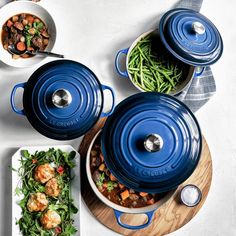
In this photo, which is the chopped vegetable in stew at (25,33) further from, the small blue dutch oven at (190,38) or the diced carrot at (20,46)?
the small blue dutch oven at (190,38)

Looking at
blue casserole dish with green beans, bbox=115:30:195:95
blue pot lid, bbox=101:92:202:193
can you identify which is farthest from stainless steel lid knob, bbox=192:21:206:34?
blue pot lid, bbox=101:92:202:193

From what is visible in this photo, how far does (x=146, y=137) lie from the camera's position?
1354 mm

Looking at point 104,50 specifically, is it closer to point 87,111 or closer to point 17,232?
point 87,111

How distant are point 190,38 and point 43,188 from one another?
2.20 ft

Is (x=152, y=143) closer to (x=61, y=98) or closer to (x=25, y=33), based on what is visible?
(x=61, y=98)

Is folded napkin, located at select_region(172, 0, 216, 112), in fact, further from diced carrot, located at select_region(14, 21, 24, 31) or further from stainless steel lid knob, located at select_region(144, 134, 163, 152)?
diced carrot, located at select_region(14, 21, 24, 31)

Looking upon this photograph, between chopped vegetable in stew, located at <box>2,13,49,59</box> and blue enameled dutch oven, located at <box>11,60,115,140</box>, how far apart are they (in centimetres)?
20

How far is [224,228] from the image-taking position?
1.68 metres

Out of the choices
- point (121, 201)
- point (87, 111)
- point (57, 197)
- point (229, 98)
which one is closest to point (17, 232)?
point (57, 197)

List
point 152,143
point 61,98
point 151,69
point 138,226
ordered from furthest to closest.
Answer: point 151,69, point 138,226, point 61,98, point 152,143

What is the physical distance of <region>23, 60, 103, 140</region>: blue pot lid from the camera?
149 cm

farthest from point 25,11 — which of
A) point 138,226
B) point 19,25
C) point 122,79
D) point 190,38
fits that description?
point 138,226

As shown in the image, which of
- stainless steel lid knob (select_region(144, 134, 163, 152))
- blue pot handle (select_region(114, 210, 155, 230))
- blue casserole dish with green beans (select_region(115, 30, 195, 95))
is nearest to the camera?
stainless steel lid knob (select_region(144, 134, 163, 152))

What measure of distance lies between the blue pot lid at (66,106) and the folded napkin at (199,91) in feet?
1.06
